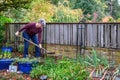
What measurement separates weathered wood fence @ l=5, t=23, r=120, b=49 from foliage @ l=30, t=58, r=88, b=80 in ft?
4.07

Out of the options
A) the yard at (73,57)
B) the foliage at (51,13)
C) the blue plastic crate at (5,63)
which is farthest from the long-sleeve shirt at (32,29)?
the foliage at (51,13)

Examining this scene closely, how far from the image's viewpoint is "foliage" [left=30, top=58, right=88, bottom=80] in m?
7.86

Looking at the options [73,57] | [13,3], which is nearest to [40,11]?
[13,3]

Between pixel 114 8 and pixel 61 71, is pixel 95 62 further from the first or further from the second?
pixel 114 8

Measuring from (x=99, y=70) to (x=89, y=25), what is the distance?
2274mm

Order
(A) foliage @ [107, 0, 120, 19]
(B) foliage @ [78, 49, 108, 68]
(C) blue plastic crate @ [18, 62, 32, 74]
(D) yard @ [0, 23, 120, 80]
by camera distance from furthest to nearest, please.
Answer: (A) foliage @ [107, 0, 120, 19]
(C) blue plastic crate @ [18, 62, 32, 74]
(B) foliage @ [78, 49, 108, 68]
(D) yard @ [0, 23, 120, 80]

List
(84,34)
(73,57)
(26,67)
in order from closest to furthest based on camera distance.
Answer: (26,67), (84,34), (73,57)

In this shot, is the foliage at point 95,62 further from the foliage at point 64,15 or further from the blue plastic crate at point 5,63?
the foliage at point 64,15

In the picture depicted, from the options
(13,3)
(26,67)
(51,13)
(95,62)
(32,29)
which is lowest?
(26,67)

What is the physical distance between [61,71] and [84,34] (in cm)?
229

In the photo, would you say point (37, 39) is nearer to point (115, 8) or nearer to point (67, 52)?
point (67, 52)

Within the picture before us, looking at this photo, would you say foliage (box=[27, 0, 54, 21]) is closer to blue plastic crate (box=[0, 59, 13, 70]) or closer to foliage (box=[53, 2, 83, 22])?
foliage (box=[53, 2, 83, 22])

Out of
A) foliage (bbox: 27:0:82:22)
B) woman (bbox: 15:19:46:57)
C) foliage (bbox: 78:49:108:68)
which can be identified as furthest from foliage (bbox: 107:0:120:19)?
foliage (bbox: 78:49:108:68)

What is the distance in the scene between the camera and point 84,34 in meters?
10.2
